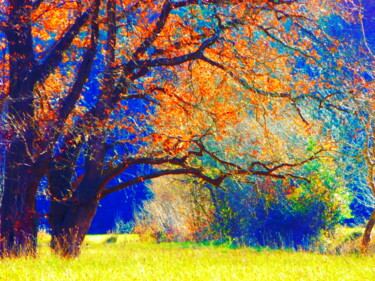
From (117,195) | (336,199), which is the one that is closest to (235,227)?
(336,199)

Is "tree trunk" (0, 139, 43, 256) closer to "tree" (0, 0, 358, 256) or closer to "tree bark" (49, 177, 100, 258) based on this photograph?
"tree" (0, 0, 358, 256)

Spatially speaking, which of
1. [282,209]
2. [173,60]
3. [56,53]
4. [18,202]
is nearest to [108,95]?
[56,53]

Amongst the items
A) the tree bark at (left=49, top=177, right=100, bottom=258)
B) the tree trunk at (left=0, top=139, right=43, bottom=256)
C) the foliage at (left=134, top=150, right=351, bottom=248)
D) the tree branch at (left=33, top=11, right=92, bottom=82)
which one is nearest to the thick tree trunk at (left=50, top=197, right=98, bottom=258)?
the tree bark at (left=49, top=177, right=100, bottom=258)

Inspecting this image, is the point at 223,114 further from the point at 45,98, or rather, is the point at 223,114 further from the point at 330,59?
the point at 45,98

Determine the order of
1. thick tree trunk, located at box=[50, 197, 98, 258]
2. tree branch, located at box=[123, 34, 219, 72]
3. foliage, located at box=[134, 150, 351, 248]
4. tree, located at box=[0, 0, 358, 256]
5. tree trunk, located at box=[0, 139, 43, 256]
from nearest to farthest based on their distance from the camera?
tree branch, located at box=[123, 34, 219, 72] < tree, located at box=[0, 0, 358, 256] < tree trunk, located at box=[0, 139, 43, 256] < thick tree trunk, located at box=[50, 197, 98, 258] < foliage, located at box=[134, 150, 351, 248]

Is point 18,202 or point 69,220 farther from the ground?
point 18,202

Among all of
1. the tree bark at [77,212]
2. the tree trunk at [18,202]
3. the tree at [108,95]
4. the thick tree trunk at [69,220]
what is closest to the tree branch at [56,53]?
the tree at [108,95]

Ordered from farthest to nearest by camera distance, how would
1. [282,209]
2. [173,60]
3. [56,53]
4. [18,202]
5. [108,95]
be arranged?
[282,209]
[108,95]
[56,53]
[18,202]
[173,60]

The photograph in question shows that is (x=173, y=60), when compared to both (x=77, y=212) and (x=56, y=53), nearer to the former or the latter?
(x=56, y=53)

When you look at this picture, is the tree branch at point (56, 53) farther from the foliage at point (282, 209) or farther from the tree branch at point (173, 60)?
the foliage at point (282, 209)

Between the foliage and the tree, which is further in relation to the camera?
the foliage

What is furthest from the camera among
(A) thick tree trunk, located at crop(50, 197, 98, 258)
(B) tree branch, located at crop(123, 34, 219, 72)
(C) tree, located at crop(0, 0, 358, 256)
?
(A) thick tree trunk, located at crop(50, 197, 98, 258)

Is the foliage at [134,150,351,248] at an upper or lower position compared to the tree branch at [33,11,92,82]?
lower

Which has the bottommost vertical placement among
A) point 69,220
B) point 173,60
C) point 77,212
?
point 69,220
